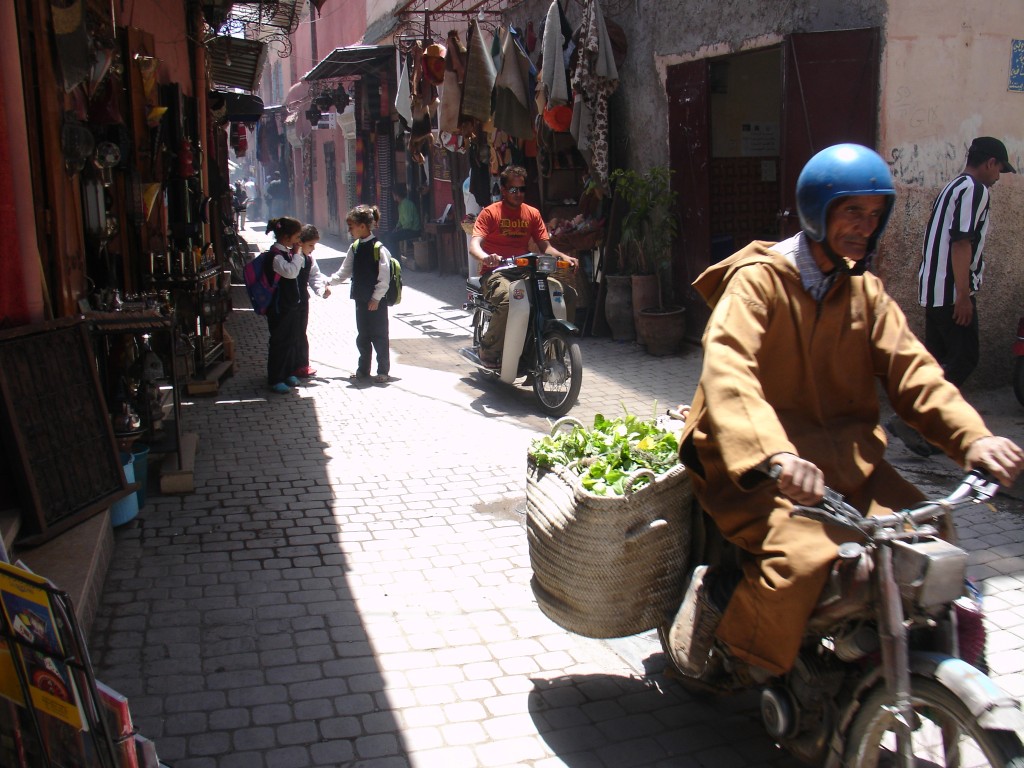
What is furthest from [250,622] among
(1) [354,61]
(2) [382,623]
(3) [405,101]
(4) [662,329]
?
(1) [354,61]

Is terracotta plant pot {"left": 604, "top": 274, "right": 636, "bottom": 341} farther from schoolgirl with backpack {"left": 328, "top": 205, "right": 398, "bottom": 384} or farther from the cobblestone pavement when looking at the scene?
the cobblestone pavement

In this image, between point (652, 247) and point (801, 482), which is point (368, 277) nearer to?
point (652, 247)

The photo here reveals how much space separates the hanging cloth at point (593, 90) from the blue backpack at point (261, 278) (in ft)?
12.7

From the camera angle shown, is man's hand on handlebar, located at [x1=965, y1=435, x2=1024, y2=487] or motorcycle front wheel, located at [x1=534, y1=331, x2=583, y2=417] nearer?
man's hand on handlebar, located at [x1=965, y1=435, x2=1024, y2=487]

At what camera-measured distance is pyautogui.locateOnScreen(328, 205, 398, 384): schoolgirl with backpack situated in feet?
29.6

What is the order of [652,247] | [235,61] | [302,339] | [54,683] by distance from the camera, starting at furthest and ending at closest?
[235,61], [652,247], [302,339], [54,683]

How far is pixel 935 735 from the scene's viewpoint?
278 centimetres

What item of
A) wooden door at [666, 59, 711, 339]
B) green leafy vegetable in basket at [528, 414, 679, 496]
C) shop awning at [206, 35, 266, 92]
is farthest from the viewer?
shop awning at [206, 35, 266, 92]

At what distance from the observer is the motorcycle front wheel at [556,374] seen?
25.8ft

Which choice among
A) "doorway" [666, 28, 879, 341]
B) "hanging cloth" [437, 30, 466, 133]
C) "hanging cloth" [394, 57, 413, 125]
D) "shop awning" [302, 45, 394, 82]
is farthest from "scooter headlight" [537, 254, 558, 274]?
"shop awning" [302, 45, 394, 82]

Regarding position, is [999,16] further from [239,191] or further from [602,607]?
[239,191]

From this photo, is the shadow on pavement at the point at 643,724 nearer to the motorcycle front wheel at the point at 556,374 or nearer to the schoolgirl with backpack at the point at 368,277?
the motorcycle front wheel at the point at 556,374

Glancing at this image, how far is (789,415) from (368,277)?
6.46 m

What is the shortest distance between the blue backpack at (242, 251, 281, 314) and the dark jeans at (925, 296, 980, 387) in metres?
5.19
